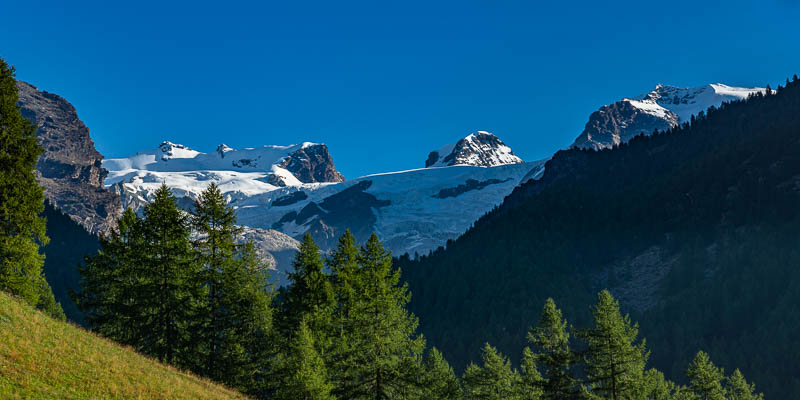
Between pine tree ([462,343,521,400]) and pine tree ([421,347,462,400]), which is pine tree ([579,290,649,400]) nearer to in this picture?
pine tree ([462,343,521,400])

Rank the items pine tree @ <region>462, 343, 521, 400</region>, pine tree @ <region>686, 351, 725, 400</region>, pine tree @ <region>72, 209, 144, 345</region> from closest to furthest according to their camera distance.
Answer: pine tree @ <region>72, 209, 144, 345</region>
pine tree @ <region>462, 343, 521, 400</region>
pine tree @ <region>686, 351, 725, 400</region>

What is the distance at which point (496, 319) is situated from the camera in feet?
521

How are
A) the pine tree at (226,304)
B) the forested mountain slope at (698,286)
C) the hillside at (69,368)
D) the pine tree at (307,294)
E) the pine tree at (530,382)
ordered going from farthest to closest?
the forested mountain slope at (698,286) < the pine tree at (530,382) < the pine tree at (307,294) < the pine tree at (226,304) < the hillside at (69,368)

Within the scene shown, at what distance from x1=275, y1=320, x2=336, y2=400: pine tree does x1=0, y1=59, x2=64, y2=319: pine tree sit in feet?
47.2

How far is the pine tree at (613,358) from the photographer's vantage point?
3669 centimetres

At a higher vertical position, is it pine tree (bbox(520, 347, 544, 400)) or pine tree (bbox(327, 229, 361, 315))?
pine tree (bbox(327, 229, 361, 315))

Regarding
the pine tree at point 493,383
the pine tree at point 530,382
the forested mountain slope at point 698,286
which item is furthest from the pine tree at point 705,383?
the forested mountain slope at point 698,286

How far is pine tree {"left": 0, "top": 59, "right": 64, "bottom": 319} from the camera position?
93.6 feet

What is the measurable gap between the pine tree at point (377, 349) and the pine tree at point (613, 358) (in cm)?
1189

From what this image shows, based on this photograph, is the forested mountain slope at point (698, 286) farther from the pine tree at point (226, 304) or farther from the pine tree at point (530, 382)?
the pine tree at point (226, 304)

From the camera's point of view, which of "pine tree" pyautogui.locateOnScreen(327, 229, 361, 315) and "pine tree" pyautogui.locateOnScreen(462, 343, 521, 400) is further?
"pine tree" pyautogui.locateOnScreen(462, 343, 521, 400)

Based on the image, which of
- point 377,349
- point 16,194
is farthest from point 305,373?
point 16,194

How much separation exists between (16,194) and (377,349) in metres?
19.8

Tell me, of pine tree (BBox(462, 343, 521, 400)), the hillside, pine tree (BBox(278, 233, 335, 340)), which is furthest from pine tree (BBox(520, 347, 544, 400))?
the hillside
